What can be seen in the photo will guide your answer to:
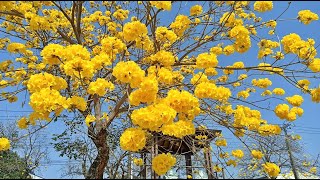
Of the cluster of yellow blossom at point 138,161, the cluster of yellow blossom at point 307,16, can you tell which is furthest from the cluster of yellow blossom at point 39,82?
the cluster of yellow blossom at point 138,161

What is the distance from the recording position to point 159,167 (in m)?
2.84

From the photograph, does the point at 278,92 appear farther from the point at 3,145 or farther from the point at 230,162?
the point at 3,145

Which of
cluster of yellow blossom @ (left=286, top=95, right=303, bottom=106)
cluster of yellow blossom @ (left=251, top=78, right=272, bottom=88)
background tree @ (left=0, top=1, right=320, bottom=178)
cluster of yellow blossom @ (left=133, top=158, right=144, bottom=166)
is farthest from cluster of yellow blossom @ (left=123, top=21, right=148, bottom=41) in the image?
cluster of yellow blossom @ (left=133, top=158, right=144, bottom=166)

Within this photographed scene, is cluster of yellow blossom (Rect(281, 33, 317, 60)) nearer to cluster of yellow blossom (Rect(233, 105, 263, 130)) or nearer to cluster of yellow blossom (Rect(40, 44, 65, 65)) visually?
cluster of yellow blossom (Rect(233, 105, 263, 130))

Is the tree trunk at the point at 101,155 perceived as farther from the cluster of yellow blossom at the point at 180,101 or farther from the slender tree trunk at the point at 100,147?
the cluster of yellow blossom at the point at 180,101

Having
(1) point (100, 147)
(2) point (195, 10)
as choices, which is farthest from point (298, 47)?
(1) point (100, 147)

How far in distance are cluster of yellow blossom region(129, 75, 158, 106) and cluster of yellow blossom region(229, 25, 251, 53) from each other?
1.38 m

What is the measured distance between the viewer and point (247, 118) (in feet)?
13.8

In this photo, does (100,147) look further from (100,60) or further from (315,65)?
(315,65)

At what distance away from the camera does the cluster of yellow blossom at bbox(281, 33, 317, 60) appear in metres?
3.58

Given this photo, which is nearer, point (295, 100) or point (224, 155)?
point (295, 100)

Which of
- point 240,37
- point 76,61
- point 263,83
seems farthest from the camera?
point 263,83

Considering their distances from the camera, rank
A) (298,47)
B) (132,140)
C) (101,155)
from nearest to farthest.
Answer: (132,140), (298,47), (101,155)

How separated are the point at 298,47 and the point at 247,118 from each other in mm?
1101
